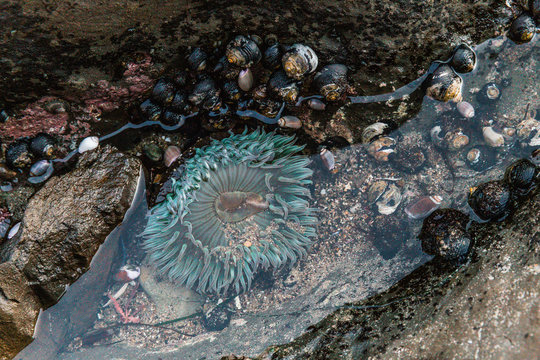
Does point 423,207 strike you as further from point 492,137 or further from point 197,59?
point 197,59

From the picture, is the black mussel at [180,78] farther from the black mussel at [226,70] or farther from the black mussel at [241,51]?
the black mussel at [241,51]

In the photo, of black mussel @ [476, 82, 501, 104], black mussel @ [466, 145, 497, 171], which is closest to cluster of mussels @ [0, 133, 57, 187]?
black mussel @ [466, 145, 497, 171]

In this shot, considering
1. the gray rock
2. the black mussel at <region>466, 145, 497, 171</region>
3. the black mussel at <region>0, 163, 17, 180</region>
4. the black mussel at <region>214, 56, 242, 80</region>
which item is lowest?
the gray rock

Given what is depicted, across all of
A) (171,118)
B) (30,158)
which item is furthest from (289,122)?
(30,158)

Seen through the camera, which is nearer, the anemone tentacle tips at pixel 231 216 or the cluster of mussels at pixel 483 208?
the cluster of mussels at pixel 483 208

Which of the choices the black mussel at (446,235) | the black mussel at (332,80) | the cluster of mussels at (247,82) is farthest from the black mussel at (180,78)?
the black mussel at (446,235)

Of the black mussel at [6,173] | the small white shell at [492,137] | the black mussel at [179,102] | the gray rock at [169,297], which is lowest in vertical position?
the gray rock at [169,297]

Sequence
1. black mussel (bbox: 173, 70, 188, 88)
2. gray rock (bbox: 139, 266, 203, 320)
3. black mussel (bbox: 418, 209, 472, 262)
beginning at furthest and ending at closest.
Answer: gray rock (bbox: 139, 266, 203, 320)
black mussel (bbox: 173, 70, 188, 88)
black mussel (bbox: 418, 209, 472, 262)

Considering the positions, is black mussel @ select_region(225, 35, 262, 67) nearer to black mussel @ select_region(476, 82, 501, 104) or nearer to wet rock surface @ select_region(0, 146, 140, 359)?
wet rock surface @ select_region(0, 146, 140, 359)

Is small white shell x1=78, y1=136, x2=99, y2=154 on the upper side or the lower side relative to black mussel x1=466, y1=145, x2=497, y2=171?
lower
